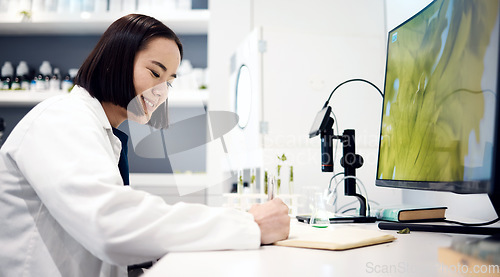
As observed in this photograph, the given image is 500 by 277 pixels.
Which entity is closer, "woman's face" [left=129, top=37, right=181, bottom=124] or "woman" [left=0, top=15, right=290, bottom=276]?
"woman" [left=0, top=15, right=290, bottom=276]

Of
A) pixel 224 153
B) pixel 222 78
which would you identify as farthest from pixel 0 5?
pixel 224 153

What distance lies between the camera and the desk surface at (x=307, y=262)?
0.52m

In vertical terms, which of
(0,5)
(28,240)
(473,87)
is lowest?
(28,240)

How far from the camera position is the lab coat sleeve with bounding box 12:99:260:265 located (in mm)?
654

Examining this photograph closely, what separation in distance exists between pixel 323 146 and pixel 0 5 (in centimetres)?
286

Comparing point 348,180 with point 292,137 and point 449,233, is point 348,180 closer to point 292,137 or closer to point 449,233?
point 449,233

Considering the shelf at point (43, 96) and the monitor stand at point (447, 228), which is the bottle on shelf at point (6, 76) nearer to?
the shelf at point (43, 96)

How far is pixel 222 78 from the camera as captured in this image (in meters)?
2.93

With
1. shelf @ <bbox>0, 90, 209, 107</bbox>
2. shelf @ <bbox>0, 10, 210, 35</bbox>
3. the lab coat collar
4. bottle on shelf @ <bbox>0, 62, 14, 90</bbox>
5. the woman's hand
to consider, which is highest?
shelf @ <bbox>0, 10, 210, 35</bbox>

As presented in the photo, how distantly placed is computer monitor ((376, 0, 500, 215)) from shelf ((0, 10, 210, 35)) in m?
2.01

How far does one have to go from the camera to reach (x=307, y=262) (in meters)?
0.59

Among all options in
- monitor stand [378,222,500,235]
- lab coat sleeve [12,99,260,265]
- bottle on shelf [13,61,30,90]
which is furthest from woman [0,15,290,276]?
bottle on shelf [13,61,30,90]

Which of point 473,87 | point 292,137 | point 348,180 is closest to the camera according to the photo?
point 473,87

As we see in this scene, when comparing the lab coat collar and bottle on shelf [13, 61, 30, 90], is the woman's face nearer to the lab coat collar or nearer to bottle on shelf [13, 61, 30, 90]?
the lab coat collar
